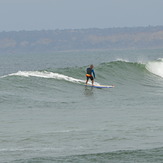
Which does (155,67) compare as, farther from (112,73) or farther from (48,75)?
(48,75)

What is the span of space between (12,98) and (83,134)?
9.01 m

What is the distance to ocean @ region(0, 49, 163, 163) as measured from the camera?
13.0 m

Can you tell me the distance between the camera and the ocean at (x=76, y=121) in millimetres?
13008

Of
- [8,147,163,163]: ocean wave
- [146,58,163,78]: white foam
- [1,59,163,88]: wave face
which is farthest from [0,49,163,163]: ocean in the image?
[146,58,163,78]: white foam

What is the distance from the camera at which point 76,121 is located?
18.0 m

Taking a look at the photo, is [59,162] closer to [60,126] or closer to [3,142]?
[3,142]

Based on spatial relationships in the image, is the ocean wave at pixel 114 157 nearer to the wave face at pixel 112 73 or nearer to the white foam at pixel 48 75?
the wave face at pixel 112 73

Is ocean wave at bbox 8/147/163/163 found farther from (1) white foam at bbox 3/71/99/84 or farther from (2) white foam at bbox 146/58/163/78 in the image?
(2) white foam at bbox 146/58/163/78

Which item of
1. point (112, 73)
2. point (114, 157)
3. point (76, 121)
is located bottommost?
point (114, 157)

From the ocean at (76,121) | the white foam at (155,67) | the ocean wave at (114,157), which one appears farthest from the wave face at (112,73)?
the ocean wave at (114,157)

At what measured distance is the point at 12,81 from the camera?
29438 millimetres

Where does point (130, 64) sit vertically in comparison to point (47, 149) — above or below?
above

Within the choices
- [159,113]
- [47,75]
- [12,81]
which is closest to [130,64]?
[47,75]

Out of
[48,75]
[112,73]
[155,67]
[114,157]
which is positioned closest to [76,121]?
[114,157]
